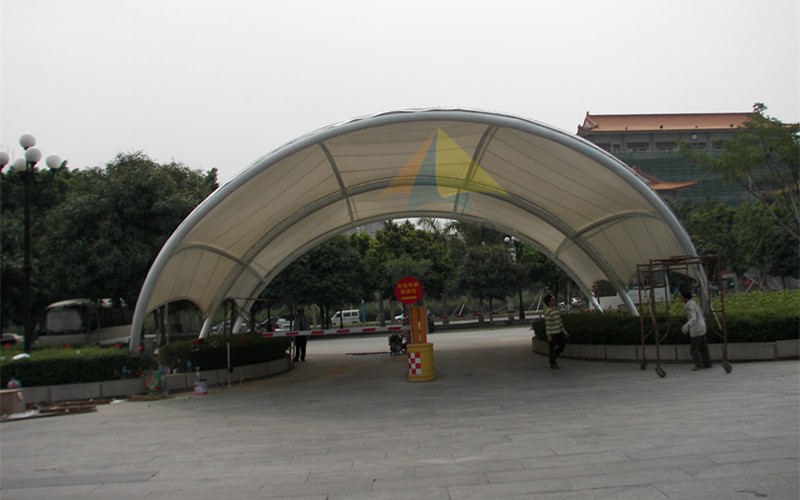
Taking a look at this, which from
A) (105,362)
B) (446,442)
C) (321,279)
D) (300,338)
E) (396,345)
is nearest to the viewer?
(446,442)

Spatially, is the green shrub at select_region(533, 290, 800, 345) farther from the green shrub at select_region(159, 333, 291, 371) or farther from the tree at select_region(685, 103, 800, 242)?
the tree at select_region(685, 103, 800, 242)

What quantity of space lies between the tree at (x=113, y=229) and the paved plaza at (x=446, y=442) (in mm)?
13630

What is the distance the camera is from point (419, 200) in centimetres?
2055

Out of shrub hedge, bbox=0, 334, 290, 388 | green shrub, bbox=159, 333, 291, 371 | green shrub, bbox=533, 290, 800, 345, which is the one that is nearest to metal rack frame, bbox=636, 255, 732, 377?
green shrub, bbox=533, 290, 800, 345

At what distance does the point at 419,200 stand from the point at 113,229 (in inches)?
517

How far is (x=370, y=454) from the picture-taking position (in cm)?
702

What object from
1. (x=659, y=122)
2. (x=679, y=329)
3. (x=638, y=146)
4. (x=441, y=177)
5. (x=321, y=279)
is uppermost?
(x=659, y=122)

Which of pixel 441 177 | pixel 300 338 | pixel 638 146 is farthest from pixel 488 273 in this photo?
pixel 638 146

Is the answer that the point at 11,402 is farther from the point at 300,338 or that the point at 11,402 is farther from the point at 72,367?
the point at 300,338

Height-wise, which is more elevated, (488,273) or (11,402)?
(488,273)

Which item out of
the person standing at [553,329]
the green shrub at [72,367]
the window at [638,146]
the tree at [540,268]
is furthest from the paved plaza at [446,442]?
the window at [638,146]

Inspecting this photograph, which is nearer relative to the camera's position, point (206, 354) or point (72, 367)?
point (72, 367)

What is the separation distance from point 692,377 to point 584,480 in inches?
273

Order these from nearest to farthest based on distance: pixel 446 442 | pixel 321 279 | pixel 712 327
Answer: pixel 446 442 < pixel 712 327 < pixel 321 279
